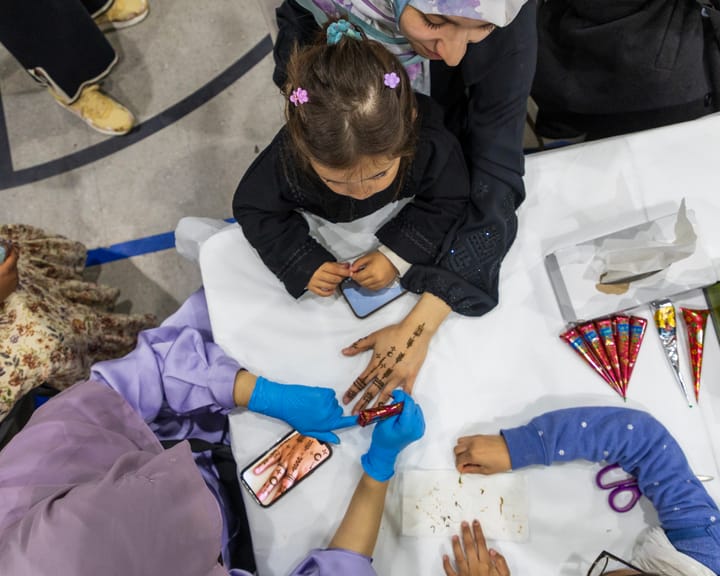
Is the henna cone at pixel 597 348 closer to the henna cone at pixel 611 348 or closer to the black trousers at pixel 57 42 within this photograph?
the henna cone at pixel 611 348

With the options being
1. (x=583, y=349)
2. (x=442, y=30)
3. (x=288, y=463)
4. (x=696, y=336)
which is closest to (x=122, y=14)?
(x=442, y=30)

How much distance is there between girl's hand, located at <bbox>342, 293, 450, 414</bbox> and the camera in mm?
952

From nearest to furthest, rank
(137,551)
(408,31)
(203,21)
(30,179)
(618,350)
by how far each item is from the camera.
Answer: (137,551) → (408,31) → (618,350) → (30,179) → (203,21)

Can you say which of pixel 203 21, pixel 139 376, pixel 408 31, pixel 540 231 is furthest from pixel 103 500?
pixel 203 21

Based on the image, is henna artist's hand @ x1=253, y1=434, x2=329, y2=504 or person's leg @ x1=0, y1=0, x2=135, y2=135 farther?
person's leg @ x1=0, y1=0, x2=135, y2=135

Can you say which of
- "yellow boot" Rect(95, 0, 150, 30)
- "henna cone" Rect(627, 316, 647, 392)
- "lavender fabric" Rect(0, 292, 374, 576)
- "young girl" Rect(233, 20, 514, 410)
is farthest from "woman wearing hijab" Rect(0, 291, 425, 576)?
"yellow boot" Rect(95, 0, 150, 30)

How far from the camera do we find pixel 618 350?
0.95 m

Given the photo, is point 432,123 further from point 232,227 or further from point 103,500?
point 103,500

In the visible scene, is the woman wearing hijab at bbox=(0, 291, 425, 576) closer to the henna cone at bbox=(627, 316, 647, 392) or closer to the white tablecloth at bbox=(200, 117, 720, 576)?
the white tablecloth at bbox=(200, 117, 720, 576)

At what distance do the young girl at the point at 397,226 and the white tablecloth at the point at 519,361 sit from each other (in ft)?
0.12

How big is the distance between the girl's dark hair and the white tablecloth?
27 cm

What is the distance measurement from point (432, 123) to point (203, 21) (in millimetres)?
1154

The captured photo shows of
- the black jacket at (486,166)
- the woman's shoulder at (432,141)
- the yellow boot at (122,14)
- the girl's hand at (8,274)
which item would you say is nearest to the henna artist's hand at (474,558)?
the black jacket at (486,166)

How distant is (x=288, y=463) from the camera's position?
3.01ft
